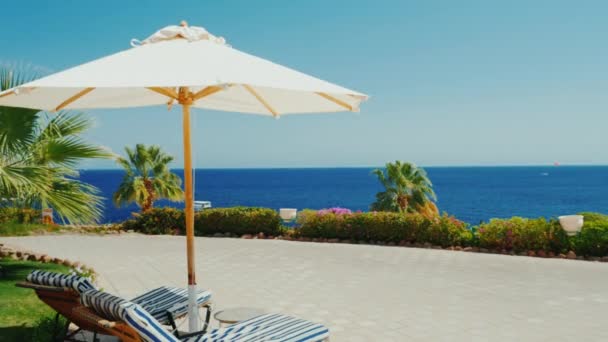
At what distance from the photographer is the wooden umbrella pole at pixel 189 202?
14.9 feet

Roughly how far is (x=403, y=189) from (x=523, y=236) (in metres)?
12.3

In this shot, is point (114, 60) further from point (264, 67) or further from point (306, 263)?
point (306, 263)

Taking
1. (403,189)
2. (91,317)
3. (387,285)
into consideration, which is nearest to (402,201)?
(403,189)

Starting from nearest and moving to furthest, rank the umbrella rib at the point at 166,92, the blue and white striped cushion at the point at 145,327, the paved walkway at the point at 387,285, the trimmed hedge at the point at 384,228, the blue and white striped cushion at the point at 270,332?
1. the blue and white striped cushion at the point at 145,327
2. the blue and white striped cushion at the point at 270,332
3. the umbrella rib at the point at 166,92
4. the paved walkway at the point at 387,285
5. the trimmed hedge at the point at 384,228

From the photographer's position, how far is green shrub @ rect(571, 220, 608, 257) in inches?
389

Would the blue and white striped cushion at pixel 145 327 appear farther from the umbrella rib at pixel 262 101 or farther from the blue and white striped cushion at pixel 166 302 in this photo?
the umbrella rib at pixel 262 101

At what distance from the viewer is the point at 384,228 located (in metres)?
12.2

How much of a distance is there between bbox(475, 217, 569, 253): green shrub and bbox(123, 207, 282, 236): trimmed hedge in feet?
16.8

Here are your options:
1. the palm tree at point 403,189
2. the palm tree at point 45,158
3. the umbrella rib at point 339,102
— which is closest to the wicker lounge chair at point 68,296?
the umbrella rib at point 339,102

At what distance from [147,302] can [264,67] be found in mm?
2620

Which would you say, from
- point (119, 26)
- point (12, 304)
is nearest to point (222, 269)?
point (12, 304)

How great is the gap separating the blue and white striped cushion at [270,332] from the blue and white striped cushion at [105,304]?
67cm

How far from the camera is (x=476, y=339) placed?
535cm

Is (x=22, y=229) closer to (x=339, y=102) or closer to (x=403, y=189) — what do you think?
(x=339, y=102)
